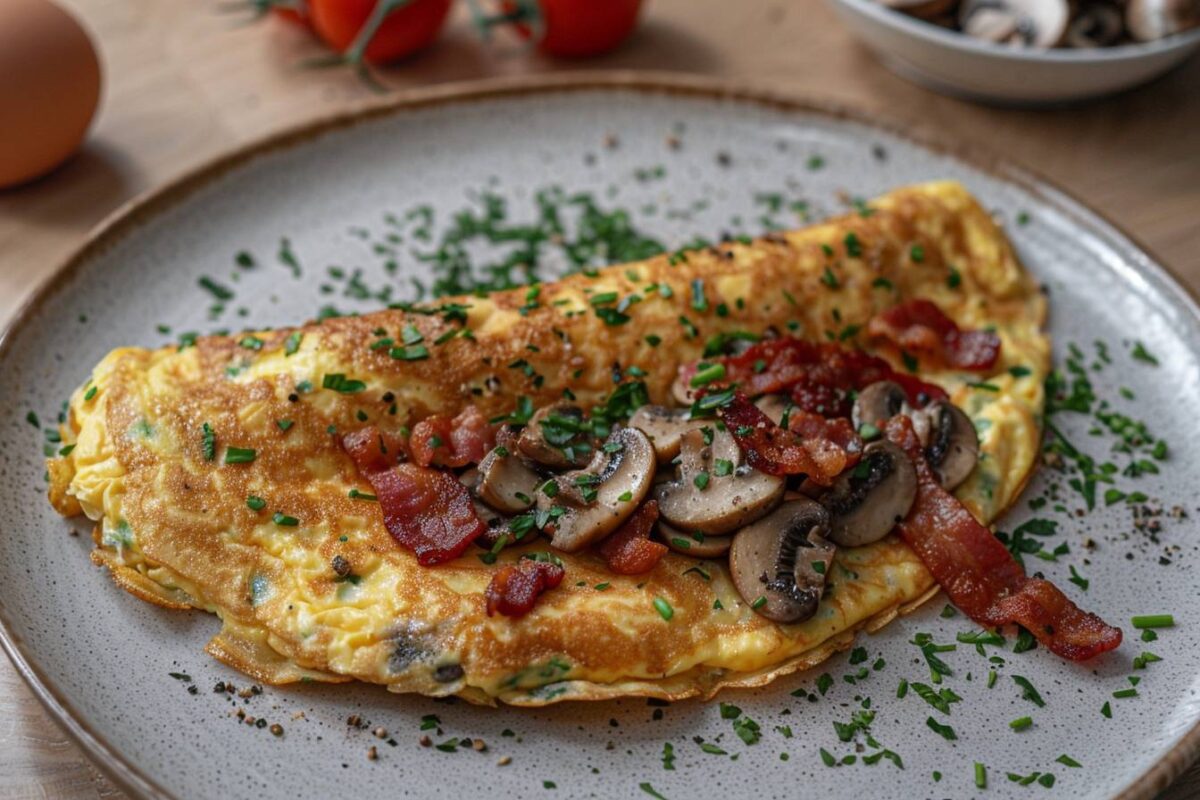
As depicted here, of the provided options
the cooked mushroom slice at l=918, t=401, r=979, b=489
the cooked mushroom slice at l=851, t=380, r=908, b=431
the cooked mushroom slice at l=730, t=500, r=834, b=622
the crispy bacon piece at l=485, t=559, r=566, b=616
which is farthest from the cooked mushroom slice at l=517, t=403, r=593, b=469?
the cooked mushroom slice at l=918, t=401, r=979, b=489

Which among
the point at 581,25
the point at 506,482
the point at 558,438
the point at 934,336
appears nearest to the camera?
the point at 506,482

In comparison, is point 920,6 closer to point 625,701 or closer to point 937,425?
point 937,425

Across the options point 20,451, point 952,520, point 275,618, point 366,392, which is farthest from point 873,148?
point 20,451

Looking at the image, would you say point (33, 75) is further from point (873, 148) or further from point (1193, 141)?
point (1193, 141)

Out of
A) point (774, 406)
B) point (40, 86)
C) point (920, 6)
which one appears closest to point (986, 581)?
point (774, 406)

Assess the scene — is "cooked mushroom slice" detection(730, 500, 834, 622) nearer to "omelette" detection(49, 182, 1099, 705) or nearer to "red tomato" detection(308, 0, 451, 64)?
"omelette" detection(49, 182, 1099, 705)
